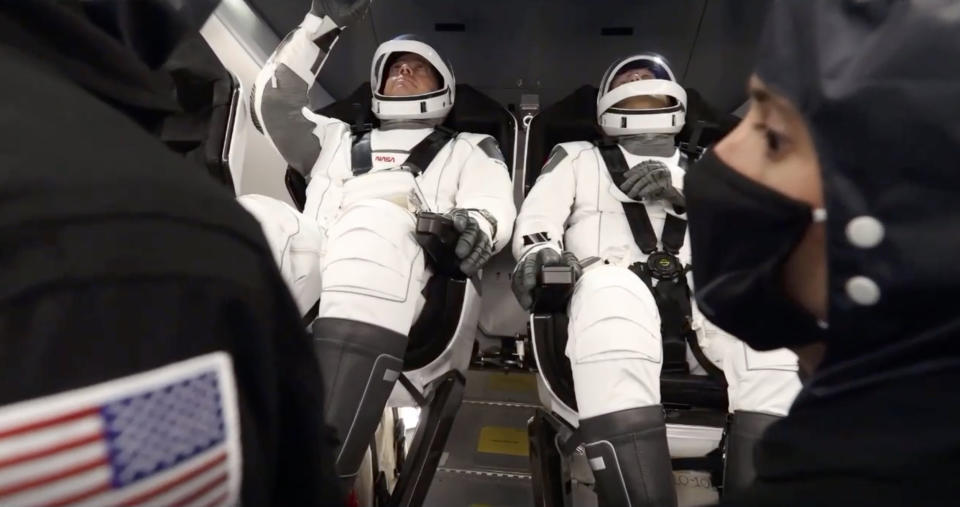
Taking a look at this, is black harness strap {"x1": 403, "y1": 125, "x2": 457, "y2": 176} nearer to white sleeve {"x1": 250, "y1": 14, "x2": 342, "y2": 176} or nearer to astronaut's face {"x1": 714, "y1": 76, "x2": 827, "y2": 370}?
white sleeve {"x1": 250, "y1": 14, "x2": 342, "y2": 176}

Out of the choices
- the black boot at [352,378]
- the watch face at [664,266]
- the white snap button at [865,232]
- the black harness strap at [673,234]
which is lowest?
the black boot at [352,378]

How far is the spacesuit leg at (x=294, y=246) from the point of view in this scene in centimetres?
122

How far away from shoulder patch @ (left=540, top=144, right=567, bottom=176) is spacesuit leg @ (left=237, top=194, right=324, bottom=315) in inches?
33.7

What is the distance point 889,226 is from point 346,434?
35.5 inches

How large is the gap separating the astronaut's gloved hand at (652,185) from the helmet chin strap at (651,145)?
0.19m

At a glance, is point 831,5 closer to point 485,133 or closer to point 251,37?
point 485,133

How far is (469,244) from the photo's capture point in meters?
1.37

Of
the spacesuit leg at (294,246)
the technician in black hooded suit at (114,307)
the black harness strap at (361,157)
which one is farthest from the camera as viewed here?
the black harness strap at (361,157)

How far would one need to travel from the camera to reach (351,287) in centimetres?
112

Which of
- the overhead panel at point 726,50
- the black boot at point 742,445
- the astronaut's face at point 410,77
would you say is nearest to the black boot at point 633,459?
the black boot at point 742,445

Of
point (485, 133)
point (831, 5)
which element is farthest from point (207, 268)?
point (485, 133)

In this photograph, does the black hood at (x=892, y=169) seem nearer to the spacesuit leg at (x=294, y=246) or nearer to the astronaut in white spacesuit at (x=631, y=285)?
the astronaut in white spacesuit at (x=631, y=285)

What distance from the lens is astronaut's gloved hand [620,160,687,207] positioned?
1.70m

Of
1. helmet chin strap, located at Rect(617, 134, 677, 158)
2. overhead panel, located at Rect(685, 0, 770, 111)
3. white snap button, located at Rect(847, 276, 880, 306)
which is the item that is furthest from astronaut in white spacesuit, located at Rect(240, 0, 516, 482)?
overhead panel, located at Rect(685, 0, 770, 111)
